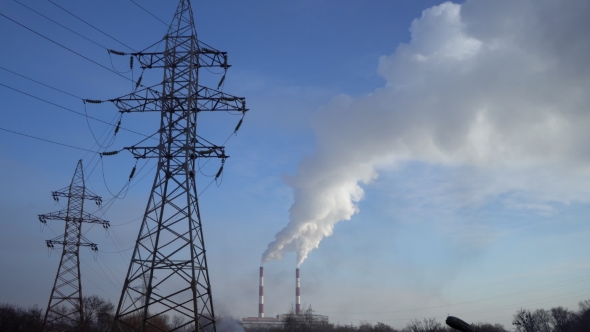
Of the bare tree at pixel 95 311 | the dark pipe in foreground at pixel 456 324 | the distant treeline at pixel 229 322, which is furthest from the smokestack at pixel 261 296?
the dark pipe in foreground at pixel 456 324

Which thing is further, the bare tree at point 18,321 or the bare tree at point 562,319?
the bare tree at point 562,319

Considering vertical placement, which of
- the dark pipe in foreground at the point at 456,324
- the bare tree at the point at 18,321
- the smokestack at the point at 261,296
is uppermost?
the smokestack at the point at 261,296

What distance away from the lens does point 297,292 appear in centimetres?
16188

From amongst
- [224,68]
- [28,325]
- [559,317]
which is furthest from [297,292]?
[224,68]

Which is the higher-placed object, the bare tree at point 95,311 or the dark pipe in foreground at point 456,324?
the bare tree at point 95,311

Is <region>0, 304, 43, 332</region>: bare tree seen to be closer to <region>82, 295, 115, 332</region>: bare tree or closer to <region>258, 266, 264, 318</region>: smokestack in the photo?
<region>82, 295, 115, 332</region>: bare tree

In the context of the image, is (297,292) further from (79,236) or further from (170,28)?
(170,28)

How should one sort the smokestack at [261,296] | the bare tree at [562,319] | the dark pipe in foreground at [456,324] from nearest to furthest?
the dark pipe in foreground at [456,324], the bare tree at [562,319], the smokestack at [261,296]

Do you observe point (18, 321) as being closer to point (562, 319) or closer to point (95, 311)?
point (95, 311)

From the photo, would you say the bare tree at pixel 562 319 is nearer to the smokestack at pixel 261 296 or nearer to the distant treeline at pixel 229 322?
the distant treeline at pixel 229 322

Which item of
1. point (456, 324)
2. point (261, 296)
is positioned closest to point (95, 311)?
point (261, 296)

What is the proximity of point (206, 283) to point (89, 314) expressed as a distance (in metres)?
71.4

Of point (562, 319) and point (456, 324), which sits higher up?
point (562, 319)

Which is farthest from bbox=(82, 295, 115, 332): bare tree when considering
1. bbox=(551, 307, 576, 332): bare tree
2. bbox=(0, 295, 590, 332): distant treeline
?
bbox=(551, 307, 576, 332): bare tree
